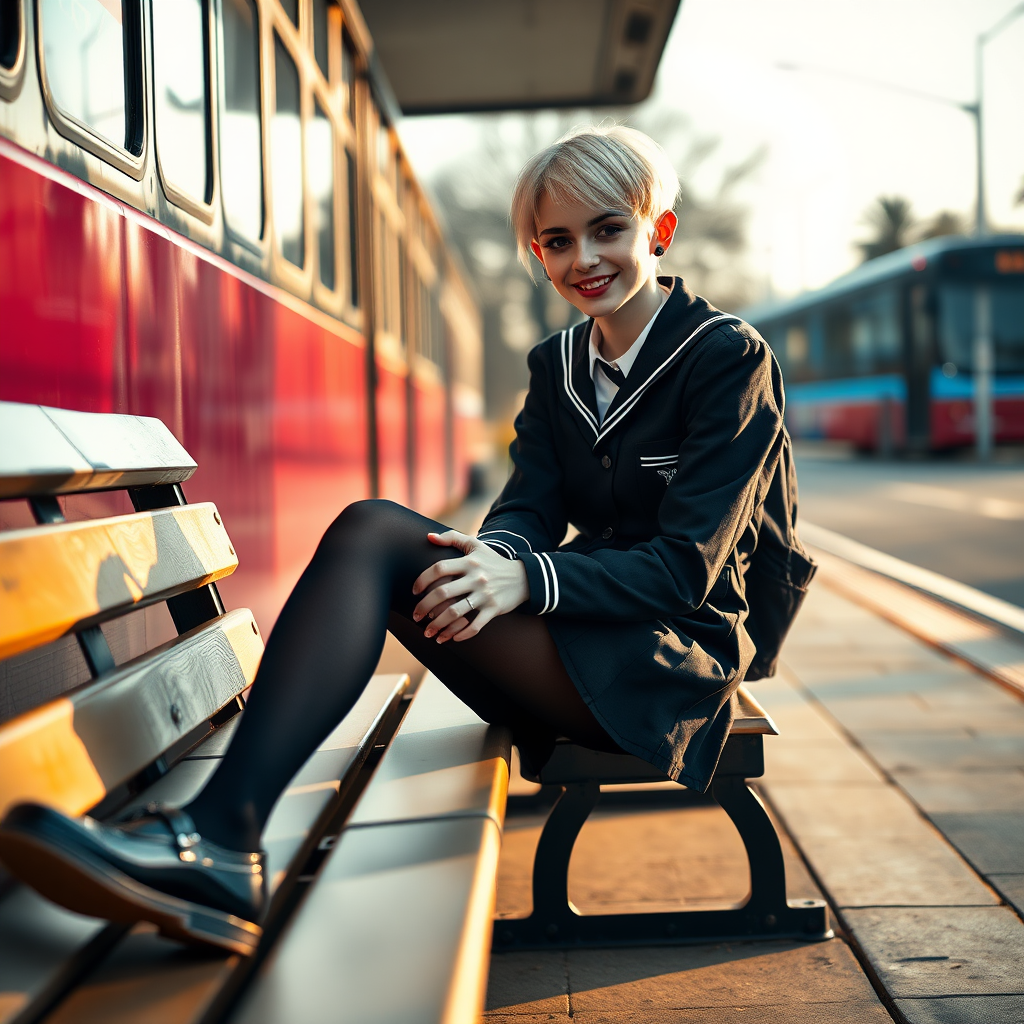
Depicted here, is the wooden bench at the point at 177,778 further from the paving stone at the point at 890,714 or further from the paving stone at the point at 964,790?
the paving stone at the point at 890,714

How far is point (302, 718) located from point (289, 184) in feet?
8.51

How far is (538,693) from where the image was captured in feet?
6.73

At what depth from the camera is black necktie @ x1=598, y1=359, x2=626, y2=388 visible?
2.34 meters

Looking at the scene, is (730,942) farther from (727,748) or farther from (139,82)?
(139,82)

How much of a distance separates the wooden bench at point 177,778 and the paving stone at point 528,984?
44cm

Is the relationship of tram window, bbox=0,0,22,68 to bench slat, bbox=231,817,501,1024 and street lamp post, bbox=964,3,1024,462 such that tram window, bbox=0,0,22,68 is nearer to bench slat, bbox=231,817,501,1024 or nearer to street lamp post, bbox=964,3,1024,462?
bench slat, bbox=231,817,501,1024

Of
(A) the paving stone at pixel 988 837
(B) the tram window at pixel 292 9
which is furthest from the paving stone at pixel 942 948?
(B) the tram window at pixel 292 9

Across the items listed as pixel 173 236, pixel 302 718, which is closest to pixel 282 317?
pixel 173 236

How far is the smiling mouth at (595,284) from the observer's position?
227cm

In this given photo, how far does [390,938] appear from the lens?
1.21 metres

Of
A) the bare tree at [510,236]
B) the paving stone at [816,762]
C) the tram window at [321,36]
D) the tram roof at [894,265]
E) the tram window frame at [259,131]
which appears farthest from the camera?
A: the bare tree at [510,236]

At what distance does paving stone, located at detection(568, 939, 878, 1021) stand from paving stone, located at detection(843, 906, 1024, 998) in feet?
0.23

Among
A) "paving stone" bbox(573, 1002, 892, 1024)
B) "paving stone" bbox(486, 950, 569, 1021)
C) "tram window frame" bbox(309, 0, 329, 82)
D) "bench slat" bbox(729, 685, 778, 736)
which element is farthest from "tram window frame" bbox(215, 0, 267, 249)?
"paving stone" bbox(573, 1002, 892, 1024)

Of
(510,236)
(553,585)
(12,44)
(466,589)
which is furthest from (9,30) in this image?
(510,236)
